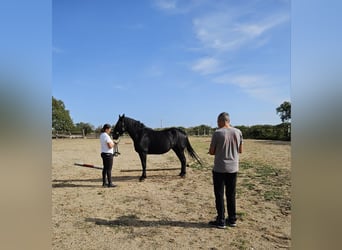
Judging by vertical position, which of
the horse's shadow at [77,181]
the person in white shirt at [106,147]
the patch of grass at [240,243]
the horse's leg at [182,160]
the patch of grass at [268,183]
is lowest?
the horse's shadow at [77,181]

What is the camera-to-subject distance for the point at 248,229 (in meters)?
3.57

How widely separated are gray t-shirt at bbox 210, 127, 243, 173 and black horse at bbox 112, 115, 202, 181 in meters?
3.87

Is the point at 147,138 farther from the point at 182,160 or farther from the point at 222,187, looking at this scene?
the point at 222,187

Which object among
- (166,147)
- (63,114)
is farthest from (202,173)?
(63,114)

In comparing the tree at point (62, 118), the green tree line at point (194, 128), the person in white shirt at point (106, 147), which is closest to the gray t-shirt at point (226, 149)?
the person in white shirt at point (106, 147)

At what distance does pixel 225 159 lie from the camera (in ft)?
11.5

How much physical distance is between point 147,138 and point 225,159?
4.25 m

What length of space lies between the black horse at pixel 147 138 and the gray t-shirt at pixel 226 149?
3.87m

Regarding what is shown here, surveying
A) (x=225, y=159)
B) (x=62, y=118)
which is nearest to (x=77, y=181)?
(x=225, y=159)

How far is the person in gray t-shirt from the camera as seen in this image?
352 centimetres

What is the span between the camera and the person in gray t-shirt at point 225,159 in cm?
352

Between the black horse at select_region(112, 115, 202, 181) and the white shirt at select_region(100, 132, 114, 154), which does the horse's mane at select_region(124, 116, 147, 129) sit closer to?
the black horse at select_region(112, 115, 202, 181)

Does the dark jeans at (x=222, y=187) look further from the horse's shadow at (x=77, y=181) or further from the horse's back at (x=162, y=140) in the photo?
the horse's back at (x=162, y=140)
